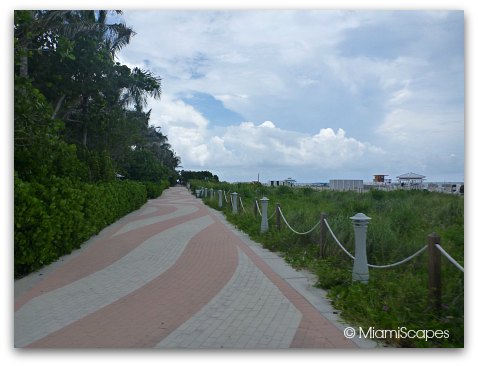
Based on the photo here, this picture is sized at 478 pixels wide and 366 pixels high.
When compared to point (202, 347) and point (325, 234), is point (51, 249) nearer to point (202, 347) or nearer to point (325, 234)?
point (202, 347)

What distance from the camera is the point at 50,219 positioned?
6.70 metres

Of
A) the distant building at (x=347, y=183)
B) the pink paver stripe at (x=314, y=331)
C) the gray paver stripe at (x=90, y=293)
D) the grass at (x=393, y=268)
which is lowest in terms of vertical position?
the pink paver stripe at (x=314, y=331)

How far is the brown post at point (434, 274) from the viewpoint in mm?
4457

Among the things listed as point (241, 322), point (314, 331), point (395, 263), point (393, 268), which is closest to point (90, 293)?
point (241, 322)

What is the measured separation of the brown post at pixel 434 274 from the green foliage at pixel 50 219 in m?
5.22

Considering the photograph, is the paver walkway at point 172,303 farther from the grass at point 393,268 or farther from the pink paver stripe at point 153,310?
the grass at point 393,268

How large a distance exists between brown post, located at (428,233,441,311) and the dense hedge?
5.24m

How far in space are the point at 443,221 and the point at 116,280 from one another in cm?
729

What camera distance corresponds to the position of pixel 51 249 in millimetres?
7043

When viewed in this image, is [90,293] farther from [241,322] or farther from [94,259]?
[94,259]

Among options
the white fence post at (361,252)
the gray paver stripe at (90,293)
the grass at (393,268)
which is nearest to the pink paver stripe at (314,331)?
the grass at (393,268)

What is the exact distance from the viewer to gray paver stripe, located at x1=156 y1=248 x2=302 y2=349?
3979 millimetres

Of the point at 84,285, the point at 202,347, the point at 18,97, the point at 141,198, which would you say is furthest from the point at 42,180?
the point at 141,198

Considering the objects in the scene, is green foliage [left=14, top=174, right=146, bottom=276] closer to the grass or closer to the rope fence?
the grass
